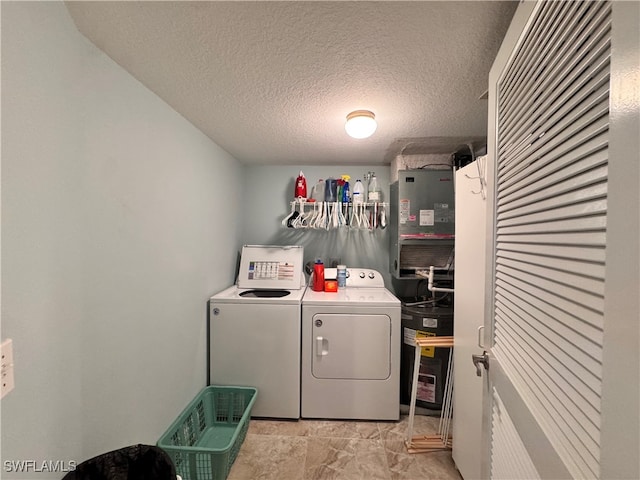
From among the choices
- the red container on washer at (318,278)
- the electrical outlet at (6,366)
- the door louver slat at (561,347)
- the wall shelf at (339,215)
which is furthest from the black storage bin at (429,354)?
the electrical outlet at (6,366)

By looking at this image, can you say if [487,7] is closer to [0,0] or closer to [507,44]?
[507,44]

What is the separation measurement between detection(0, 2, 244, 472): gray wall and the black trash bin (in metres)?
0.07

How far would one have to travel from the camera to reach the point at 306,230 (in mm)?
2869

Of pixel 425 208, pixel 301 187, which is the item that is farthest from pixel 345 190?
pixel 425 208

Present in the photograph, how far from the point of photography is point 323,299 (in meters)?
2.13

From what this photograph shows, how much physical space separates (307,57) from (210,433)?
2.45 metres

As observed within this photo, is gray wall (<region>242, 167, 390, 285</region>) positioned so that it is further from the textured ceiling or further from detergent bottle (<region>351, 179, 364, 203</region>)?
the textured ceiling

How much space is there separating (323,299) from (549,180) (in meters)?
1.72

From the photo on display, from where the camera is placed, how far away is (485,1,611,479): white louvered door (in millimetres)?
475

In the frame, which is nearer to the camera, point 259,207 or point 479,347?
point 479,347

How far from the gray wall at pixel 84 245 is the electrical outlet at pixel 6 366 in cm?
3

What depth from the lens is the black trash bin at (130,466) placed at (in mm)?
993

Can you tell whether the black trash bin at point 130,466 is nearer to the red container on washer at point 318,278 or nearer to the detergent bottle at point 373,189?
the red container on washer at point 318,278

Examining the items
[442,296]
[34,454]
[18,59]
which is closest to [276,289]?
[442,296]
